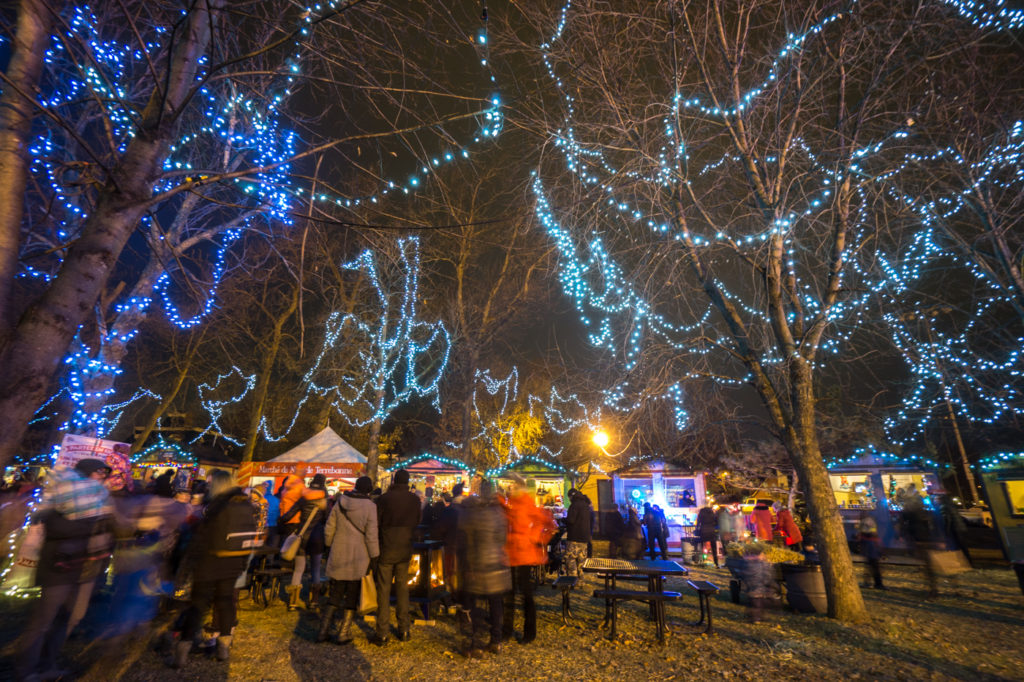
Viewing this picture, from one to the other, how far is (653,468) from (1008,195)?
11.6 meters

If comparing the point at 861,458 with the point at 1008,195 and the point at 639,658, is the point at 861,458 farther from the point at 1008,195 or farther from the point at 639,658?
the point at 639,658

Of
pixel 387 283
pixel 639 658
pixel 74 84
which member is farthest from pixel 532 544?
pixel 387 283

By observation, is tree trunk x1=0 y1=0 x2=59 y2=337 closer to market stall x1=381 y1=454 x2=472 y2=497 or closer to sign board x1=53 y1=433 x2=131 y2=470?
sign board x1=53 y1=433 x2=131 y2=470

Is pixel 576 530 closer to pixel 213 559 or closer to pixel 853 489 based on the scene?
pixel 213 559

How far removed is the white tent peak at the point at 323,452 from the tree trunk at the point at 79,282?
1190 centimetres

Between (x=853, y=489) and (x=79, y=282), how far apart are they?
77.3ft

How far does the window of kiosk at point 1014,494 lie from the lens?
35.7ft

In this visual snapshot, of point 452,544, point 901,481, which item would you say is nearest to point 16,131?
point 452,544

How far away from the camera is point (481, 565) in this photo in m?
4.67

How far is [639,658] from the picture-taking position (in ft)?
15.8

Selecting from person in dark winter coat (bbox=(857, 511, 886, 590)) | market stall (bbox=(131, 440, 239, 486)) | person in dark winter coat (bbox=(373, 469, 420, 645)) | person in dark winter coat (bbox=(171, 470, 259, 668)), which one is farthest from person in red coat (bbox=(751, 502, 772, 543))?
market stall (bbox=(131, 440, 239, 486))

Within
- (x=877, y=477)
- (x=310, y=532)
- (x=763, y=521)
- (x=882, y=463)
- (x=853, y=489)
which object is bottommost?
(x=310, y=532)

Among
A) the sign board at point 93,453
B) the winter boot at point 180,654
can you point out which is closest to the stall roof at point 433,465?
the sign board at point 93,453

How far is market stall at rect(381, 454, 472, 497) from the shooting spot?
670 inches
